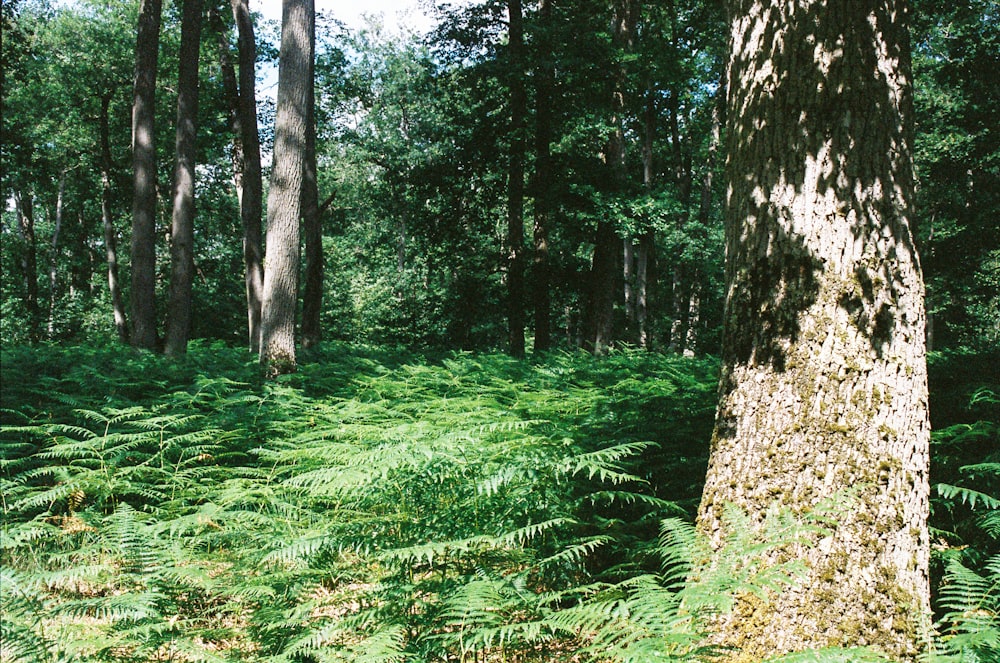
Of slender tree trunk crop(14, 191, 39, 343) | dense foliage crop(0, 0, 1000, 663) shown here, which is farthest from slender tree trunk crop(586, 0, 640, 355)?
slender tree trunk crop(14, 191, 39, 343)

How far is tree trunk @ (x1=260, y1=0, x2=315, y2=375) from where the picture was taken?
8.80 m

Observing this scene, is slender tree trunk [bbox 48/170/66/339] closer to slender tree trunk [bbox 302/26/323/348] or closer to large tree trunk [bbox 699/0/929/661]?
slender tree trunk [bbox 302/26/323/348]

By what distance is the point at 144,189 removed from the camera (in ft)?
42.8

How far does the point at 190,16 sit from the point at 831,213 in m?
13.7

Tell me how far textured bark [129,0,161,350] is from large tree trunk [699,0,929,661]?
1259 cm

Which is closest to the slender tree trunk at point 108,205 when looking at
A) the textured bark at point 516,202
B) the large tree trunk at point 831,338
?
the textured bark at point 516,202

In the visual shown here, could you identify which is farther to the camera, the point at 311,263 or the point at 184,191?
the point at 311,263

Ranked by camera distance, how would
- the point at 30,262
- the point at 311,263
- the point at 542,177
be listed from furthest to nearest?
the point at 30,262 < the point at 542,177 < the point at 311,263

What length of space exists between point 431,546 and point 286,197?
6916mm

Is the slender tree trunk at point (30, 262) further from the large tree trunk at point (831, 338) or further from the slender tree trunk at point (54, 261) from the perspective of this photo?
the large tree trunk at point (831, 338)

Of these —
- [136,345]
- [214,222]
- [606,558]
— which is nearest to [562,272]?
[136,345]

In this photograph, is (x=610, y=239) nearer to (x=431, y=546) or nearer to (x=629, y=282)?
(x=629, y=282)

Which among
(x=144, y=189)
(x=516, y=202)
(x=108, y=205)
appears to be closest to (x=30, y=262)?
(x=108, y=205)

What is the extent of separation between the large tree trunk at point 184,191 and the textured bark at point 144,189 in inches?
17.0
